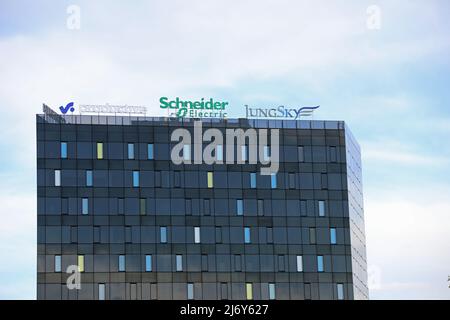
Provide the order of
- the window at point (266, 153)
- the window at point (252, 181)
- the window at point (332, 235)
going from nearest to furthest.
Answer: the window at point (332, 235) < the window at point (252, 181) < the window at point (266, 153)

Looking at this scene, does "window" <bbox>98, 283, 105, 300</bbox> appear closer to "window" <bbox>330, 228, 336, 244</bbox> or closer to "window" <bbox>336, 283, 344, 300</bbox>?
"window" <bbox>336, 283, 344, 300</bbox>

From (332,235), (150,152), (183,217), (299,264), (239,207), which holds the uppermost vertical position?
(150,152)

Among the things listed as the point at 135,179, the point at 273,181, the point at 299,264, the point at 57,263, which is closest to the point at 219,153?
the point at 273,181

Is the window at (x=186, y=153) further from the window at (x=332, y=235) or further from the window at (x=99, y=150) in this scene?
the window at (x=332, y=235)

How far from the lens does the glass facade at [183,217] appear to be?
141750 millimetres

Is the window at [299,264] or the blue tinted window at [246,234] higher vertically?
the blue tinted window at [246,234]

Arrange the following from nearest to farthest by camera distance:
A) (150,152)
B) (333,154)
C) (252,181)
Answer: (150,152) < (252,181) < (333,154)

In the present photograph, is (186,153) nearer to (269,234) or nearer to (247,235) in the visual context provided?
(247,235)

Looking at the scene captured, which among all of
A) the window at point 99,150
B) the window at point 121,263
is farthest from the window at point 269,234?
the window at point 99,150

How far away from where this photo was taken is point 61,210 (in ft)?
469

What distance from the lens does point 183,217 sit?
145375mm

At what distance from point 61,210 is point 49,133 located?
10.7 metres
